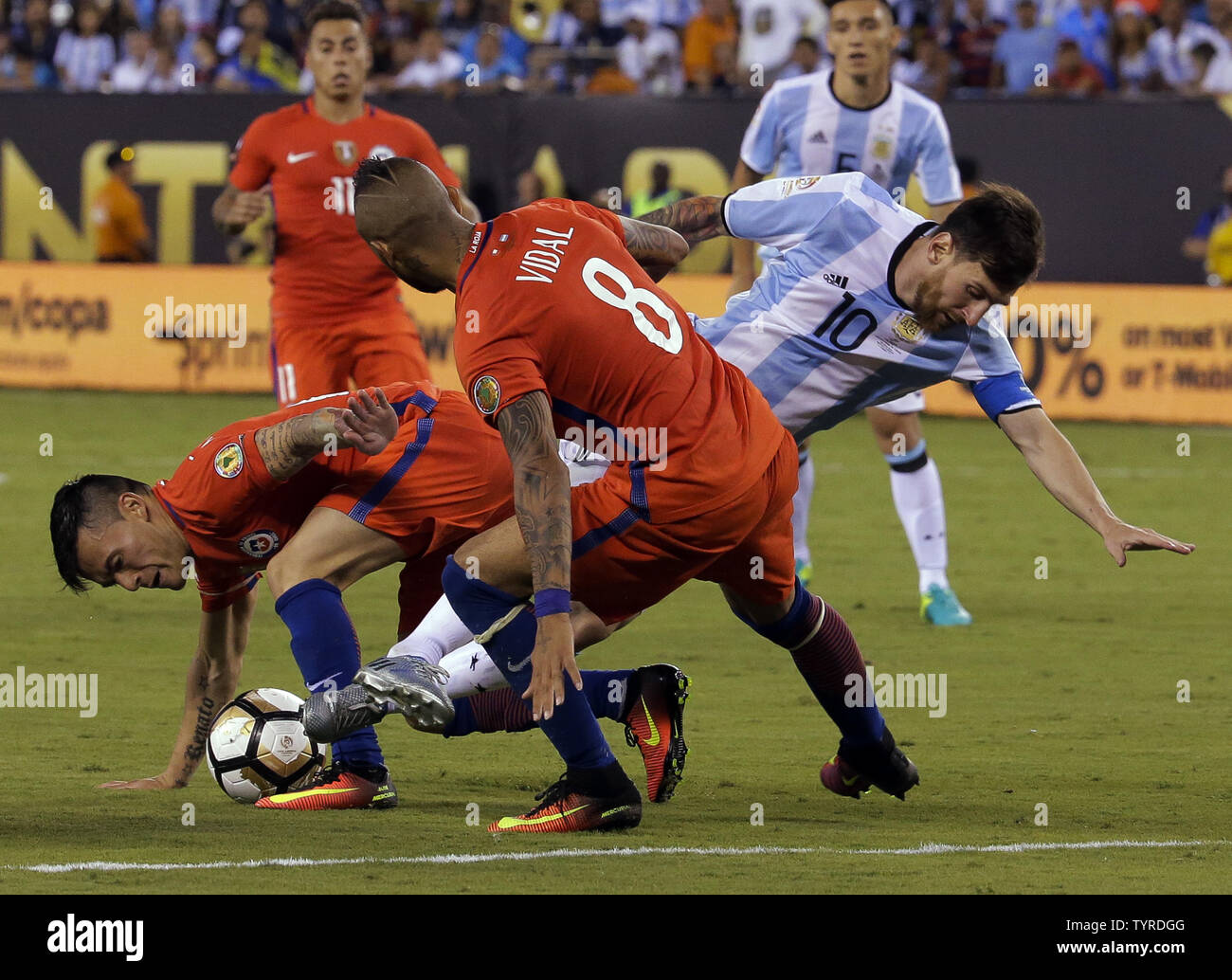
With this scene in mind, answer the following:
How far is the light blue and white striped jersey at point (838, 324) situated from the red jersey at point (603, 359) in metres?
0.95

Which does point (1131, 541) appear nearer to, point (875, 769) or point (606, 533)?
point (875, 769)

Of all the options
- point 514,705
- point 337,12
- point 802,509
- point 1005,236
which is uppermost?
point 337,12

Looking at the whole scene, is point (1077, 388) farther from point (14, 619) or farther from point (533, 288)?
point (533, 288)

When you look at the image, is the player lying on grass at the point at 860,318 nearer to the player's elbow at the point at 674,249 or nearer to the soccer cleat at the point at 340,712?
the player's elbow at the point at 674,249

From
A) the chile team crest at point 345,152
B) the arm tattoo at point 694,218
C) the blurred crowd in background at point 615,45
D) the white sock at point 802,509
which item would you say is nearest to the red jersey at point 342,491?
the arm tattoo at point 694,218

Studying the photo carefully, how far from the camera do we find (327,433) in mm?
6164

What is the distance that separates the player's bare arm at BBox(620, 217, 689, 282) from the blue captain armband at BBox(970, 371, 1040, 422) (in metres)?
0.99

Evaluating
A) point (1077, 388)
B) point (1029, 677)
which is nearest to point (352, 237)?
point (1029, 677)

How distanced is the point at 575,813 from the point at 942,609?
4.36 metres

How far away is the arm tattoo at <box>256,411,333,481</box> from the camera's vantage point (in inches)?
244

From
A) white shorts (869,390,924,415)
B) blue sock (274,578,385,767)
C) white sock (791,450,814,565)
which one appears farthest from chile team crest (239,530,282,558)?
white shorts (869,390,924,415)

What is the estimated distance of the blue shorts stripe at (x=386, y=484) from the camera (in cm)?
650

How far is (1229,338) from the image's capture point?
17.8 meters

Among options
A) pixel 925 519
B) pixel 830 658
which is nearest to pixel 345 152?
pixel 925 519
